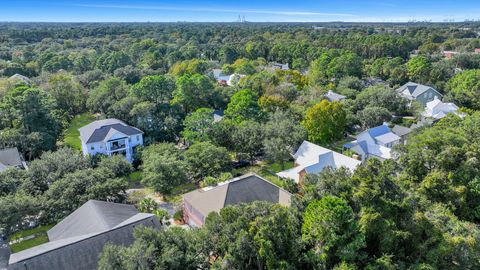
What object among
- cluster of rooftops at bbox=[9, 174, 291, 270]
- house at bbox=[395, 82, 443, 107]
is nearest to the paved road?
cluster of rooftops at bbox=[9, 174, 291, 270]

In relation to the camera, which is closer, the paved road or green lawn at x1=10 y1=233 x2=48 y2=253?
the paved road

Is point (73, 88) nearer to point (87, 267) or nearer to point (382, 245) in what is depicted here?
point (87, 267)

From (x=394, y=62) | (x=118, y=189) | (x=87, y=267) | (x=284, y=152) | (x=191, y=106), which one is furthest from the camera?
(x=394, y=62)

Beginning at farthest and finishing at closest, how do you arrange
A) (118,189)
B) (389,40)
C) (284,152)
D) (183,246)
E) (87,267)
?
(389,40) < (284,152) < (118,189) < (87,267) < (183,246)

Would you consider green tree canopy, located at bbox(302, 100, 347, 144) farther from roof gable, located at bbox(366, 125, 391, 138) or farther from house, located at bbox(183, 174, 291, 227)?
house, located at bbox(183, 174, 291, 227)

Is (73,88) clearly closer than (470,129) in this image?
No

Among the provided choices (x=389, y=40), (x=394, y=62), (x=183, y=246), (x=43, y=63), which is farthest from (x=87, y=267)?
(x=389, y=40)

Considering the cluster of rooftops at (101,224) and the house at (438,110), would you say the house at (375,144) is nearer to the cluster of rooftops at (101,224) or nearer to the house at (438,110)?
the house at (438,110)
